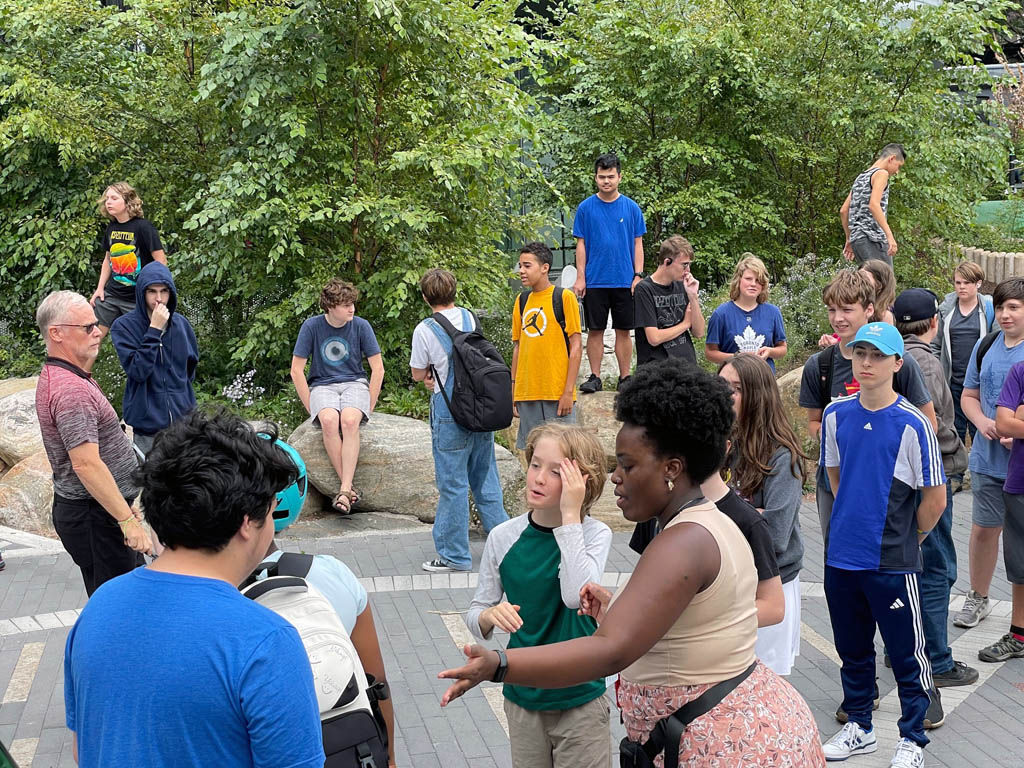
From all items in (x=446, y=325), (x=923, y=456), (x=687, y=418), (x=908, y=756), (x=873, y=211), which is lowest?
(x=908, y=756)

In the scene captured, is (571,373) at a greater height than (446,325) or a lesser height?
lesser

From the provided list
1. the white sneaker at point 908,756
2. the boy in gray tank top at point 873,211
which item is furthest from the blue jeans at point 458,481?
the boy in gray tank top at point 873,211

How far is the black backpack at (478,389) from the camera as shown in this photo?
7035mm

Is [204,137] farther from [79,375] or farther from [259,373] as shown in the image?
[79,375]

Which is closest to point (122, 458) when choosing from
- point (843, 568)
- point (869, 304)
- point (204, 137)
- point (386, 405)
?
point (843, 568)

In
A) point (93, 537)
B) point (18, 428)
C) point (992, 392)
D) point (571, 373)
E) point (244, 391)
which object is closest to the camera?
point (93, 537)

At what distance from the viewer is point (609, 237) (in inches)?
400

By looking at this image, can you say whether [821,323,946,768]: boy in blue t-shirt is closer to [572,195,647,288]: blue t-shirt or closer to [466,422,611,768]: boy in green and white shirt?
[466,422,611,768]: boy in green and white shirt

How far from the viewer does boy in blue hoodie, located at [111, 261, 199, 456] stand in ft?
23.5

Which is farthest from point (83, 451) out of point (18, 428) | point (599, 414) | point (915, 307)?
point (599, 414)

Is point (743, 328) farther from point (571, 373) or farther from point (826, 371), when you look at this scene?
point (826, 371)

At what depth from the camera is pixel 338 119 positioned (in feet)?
36.8

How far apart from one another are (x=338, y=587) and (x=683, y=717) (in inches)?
39.1

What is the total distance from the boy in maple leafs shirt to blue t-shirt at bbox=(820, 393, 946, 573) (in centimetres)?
27
